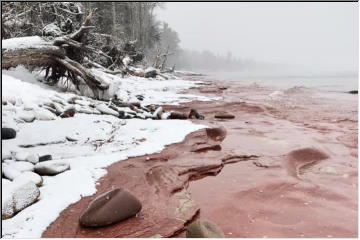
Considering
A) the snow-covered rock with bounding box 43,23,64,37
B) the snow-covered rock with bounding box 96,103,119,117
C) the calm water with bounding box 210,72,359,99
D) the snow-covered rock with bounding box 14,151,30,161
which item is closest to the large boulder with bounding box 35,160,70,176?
the snow-covered rock with bounding box 14,151,30,161

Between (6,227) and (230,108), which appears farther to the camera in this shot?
(230,108)

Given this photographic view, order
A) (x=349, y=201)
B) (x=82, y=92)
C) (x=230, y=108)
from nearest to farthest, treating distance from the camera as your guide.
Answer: (x=349, y=201)
(x=82, y=92)
(x=230, y=108)

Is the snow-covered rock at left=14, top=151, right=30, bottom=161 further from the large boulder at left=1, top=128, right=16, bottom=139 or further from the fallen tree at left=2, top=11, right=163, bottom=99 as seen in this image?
the fallen tree at left=2, top=11, right=163, bottom=99

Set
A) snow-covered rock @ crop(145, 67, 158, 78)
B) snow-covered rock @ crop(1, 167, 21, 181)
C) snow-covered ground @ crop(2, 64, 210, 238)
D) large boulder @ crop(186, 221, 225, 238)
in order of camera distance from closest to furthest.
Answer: large boulder @ crop(186, 221, 225, 238)
snow-covered ground @ crop(2, 64, 210, 238)
snow-covered rock @ crop(1, 167, 21, 181)
snow-covered rock @ crop(145, 67, 158, 78)

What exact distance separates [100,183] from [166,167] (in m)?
0.80

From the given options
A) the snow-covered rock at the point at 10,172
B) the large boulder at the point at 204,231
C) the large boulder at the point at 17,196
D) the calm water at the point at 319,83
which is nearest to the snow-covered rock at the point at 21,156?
the snow-covered rock at the point at 10,172

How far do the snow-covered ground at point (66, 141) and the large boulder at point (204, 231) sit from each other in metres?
1.08

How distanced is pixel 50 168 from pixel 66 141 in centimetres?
117

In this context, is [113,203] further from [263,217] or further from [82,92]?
[82,92]

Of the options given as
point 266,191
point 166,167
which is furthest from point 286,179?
point 166,167

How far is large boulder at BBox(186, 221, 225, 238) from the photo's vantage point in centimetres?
219

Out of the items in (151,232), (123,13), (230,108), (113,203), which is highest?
(123,13)

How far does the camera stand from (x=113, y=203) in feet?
8.31

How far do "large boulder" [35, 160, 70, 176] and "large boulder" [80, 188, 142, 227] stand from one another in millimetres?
955
